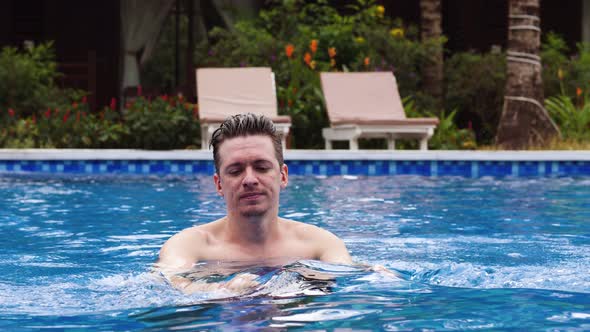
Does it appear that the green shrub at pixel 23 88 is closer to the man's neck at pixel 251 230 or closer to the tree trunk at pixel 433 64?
the tree trunk at pixel 433 64

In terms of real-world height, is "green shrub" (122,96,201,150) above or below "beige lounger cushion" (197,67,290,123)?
below

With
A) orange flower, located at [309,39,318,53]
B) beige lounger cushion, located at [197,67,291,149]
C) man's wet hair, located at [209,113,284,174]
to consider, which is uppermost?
orange flower, located at [309,39,318,53]

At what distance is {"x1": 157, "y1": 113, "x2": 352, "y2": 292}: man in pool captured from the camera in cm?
357

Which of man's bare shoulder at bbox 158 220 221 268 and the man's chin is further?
man's bare shoulder at bbox 158 220 221 268

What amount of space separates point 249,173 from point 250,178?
3 cm

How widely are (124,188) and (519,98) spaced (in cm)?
510

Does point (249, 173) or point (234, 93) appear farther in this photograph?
point (234, 93)

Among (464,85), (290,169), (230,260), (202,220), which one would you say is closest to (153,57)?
(464,85)

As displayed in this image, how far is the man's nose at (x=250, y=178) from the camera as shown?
3.52 m

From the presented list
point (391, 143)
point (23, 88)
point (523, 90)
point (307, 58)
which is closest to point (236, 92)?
point (307, 58)

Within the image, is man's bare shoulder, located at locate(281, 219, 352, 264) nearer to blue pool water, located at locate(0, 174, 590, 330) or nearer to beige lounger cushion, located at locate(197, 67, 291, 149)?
blue pool water, located at locate(0, 174, 590, 330)

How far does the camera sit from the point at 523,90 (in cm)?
1147

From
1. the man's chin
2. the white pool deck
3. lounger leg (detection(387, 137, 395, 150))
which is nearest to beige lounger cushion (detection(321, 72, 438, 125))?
lounger leg (detection(387, 137, 395, 150))

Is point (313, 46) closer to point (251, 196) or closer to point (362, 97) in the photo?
point (362, 97)
